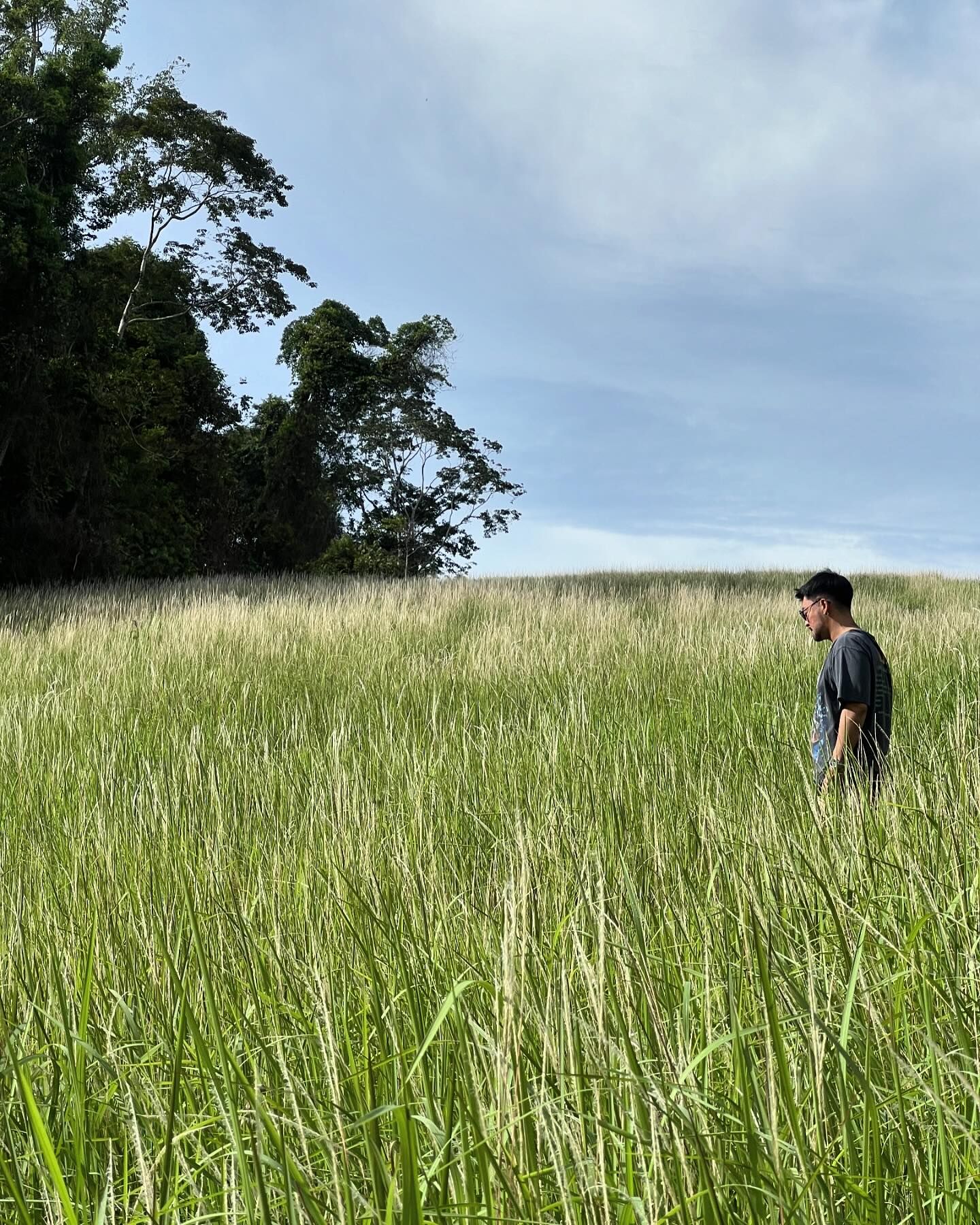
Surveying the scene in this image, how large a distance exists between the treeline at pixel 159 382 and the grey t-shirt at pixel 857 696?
55.5 feet

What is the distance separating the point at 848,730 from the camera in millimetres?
4117

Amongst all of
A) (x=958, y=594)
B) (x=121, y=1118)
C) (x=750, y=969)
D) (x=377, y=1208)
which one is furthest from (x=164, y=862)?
(x=958, y=594)

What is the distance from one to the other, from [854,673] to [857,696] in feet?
0.34

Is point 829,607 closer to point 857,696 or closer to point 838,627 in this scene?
point 838,627

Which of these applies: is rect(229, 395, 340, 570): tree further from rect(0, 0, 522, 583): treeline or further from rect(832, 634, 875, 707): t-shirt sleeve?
rect(832, 634, 875, 707): t-shirt sleeve

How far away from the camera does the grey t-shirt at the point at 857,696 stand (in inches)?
161

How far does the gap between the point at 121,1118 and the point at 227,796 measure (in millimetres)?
2881

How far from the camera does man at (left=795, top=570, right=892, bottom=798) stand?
13.4 ft

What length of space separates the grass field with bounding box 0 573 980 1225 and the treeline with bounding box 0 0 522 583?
47.3 ft

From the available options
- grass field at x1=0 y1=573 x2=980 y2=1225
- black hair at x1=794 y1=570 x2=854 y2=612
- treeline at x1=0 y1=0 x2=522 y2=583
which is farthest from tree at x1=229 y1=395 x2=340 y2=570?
black hair at x1=794 y1=570 x2=854 y2=612

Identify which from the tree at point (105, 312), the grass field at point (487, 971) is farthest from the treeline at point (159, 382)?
the grass field at point (487, 971)

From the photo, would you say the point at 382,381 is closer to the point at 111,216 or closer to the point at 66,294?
the point at 111,216

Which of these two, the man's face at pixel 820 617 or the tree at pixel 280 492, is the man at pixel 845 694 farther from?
the tree at pixel 280 492

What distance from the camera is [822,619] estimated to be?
4.45m
